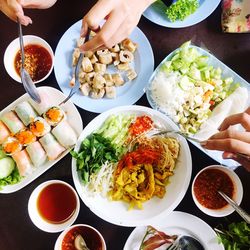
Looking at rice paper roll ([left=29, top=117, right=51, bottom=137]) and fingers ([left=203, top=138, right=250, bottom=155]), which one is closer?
fingers ([left=203, top=138, right=250, bottom=155])

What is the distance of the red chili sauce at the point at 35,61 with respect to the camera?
2215mm

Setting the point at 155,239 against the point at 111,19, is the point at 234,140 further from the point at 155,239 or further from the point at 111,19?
the point at 155,239

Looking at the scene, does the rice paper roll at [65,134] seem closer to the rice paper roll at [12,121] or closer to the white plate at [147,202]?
the white plate at [147,202]

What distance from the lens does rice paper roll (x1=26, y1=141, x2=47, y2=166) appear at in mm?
2160

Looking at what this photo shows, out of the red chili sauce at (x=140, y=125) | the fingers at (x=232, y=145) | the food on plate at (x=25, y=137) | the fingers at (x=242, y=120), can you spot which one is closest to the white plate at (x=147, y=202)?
the red chili sauce at (x=140, y=125)

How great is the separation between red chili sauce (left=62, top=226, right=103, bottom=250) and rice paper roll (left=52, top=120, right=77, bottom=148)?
403 mm

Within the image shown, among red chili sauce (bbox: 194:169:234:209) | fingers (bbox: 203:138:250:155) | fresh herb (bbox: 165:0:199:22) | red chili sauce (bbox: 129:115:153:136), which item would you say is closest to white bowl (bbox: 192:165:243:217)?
red chili sauce (bbox: 194:169:234:209)

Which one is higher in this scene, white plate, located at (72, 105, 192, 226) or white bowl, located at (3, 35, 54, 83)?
white bowl, located at (3, 35, 54, 83)

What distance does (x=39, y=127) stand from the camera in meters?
2.18

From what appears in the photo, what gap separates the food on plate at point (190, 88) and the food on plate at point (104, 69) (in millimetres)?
158

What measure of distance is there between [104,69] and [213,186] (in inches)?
29.9

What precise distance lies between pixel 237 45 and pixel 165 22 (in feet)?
1.20

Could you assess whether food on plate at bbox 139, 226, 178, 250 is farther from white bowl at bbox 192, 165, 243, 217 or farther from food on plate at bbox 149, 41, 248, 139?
food on plate at bbox 149, 41, 248, 139

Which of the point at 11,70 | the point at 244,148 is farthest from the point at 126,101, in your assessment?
the point at 244,148
